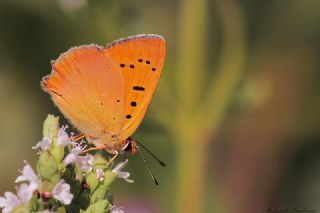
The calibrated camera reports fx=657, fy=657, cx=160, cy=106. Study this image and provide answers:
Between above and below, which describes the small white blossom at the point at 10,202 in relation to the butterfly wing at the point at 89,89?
below

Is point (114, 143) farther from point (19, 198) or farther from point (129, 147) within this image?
point (19, 198)

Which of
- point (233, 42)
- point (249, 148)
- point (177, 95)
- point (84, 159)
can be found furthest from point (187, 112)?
point (249, 148)

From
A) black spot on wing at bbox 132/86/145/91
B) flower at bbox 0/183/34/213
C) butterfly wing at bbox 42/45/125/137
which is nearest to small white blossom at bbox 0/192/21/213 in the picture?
flower at bbox 0/183/34/213

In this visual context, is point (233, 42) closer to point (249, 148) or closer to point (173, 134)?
point (173, 134)

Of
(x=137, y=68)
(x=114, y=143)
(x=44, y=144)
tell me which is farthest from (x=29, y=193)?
(x=137, y=68)

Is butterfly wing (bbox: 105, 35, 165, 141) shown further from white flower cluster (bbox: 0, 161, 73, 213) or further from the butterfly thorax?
white flower cluster (bbox: 0, 161, 73, 213)

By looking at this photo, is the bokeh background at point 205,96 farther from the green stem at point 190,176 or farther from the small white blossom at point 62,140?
the small white blossom at point 62,140

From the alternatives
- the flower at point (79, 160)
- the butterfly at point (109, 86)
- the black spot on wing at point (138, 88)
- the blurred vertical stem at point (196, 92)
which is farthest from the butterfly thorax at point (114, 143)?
the blurred vertical stem at point (196, 92)
